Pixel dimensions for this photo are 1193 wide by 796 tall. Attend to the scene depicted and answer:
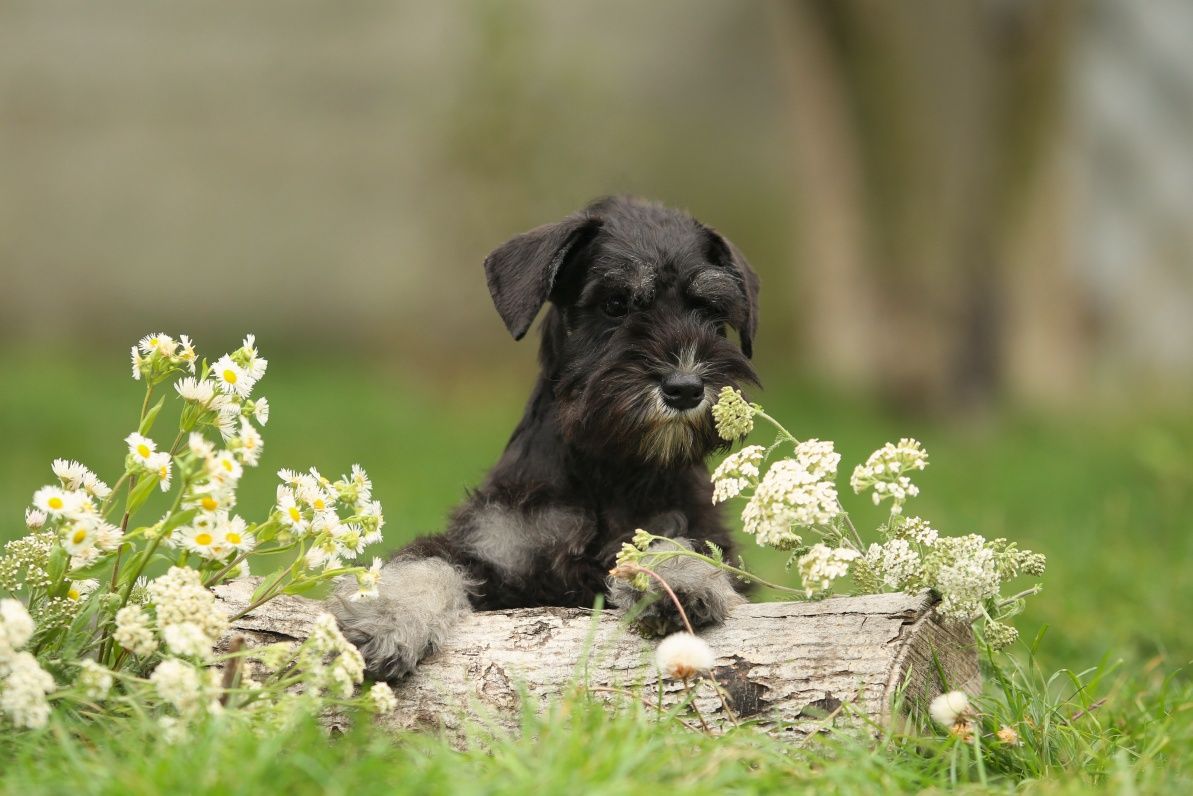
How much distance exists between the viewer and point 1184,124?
485 inches

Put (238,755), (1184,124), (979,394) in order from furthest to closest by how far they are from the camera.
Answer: (1184,124) → (979,394) → (238,755)

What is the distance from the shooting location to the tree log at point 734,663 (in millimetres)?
3309

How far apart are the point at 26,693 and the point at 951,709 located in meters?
2.20

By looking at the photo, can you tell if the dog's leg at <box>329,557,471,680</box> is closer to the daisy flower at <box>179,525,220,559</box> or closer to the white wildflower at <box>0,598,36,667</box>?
the daisy flower at <box>179,525,220,559</box>


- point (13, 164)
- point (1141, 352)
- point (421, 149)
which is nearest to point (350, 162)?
point (421, 149)

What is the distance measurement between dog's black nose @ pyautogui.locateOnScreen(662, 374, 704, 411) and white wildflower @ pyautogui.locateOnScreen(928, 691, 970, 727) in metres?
1.04

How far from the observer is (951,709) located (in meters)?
3.28

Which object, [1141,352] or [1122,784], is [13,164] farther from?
[1122,784]

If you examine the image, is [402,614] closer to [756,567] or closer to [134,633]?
[134,633]

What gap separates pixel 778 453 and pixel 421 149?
316 inches

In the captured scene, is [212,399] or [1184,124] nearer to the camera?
[212,399]

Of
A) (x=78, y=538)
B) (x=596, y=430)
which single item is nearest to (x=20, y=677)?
(x=78, y=538)

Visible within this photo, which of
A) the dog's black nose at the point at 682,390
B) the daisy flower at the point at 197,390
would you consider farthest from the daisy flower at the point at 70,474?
the dog's black nose at the point at 682,390

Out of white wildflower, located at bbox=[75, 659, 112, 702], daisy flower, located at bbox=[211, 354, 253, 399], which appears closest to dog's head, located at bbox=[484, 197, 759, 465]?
daisy flower, located at bbox=[211, 354, 253, 399]
